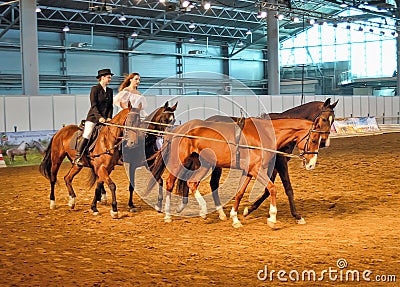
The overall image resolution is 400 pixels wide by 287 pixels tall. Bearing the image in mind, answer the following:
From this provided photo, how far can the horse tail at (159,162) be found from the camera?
768 centimetres

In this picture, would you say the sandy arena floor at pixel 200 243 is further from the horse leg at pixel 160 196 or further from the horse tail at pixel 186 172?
the horse tail at pixel 186 172

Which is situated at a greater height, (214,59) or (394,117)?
(214,59)

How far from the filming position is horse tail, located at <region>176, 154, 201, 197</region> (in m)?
7.48

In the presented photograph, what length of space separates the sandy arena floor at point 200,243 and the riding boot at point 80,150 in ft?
2.49

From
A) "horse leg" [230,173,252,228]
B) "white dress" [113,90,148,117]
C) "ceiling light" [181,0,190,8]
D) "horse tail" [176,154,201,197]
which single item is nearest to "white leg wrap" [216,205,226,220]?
"horse leg" [230,173,252,228]

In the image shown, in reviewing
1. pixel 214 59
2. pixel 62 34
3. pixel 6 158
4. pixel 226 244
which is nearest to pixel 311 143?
pixel 226 244

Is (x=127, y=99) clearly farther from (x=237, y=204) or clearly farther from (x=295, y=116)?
(x=295, y=116)

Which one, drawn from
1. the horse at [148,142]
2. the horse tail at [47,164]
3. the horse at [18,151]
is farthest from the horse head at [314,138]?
the horse at [18,151]

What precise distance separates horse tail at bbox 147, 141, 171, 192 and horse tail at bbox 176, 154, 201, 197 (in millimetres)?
313

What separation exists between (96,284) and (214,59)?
31346 millimetres

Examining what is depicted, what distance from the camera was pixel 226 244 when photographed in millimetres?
5961

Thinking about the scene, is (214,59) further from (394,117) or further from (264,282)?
(264,282)

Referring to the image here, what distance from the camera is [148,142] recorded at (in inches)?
313

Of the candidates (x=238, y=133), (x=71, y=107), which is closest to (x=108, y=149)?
(x=238, y=133)
